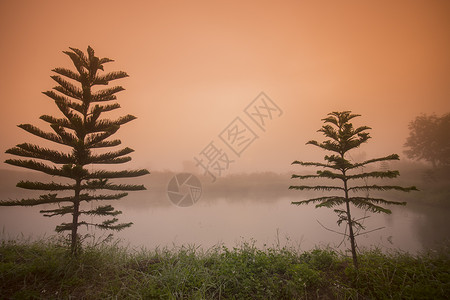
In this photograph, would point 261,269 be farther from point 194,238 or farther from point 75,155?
point 194,238

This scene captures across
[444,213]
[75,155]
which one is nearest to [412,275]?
[75,155]

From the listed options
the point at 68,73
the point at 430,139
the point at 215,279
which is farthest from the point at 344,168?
the point at 430,139

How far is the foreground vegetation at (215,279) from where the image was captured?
3393mm

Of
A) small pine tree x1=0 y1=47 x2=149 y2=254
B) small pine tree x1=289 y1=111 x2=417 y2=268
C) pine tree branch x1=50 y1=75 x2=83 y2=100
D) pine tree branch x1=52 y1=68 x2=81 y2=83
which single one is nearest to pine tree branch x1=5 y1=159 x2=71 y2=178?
small pine tree x1=0 y1=47 x2=149 y2=254

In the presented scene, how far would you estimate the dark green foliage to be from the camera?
75.9ft

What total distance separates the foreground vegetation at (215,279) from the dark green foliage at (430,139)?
29.3m

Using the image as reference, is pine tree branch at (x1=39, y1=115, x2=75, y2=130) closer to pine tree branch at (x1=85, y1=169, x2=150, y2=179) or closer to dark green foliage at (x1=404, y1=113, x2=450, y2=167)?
pine tree branch at (x1=85, y1=169, x2=150, y2=179)

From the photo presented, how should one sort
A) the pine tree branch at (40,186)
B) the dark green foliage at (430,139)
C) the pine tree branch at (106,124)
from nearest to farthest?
the pine tree branch at (40,186) < the pine tree branch at (106,124) < the dark green foliage at (430,139)

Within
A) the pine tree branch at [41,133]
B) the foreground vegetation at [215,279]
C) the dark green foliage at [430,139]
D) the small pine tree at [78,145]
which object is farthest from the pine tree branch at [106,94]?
the dark green foliage at [430,139]

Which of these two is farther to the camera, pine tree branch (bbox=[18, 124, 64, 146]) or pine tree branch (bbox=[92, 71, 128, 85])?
pine tree branch (bbox=[92, 71, 128, 85])

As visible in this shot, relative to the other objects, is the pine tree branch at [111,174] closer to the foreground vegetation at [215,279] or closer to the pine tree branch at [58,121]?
the pine tree branch at [58,121]

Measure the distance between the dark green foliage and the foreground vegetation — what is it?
29.3 m

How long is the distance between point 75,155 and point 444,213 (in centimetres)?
2564

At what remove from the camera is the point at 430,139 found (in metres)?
24.1
